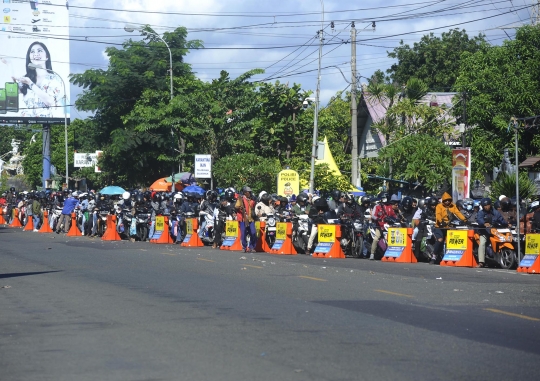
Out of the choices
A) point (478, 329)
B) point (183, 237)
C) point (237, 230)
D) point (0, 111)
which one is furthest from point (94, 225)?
point (0, 111)

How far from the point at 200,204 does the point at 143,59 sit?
3059 cm

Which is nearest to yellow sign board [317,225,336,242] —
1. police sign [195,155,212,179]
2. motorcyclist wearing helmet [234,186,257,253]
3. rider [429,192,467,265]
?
motorcyclist wearing helmet [234,186,257,253]

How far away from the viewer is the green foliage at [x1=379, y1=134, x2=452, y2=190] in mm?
41906

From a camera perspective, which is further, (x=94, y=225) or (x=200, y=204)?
(x=94, y=225)

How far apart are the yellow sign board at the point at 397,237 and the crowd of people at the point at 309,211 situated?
28 centimetres

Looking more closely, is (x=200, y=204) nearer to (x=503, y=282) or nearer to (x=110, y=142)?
(x=503, y=282)

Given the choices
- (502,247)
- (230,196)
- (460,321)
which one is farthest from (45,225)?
(460,321)

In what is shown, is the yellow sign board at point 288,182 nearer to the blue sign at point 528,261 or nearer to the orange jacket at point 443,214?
the orange jacket at point 443,214

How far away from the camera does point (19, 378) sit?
7.69 meters

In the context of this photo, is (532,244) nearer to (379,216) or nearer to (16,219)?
(379,216)

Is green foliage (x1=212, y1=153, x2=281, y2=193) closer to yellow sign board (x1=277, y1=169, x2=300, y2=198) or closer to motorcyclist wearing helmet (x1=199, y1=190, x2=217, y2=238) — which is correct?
yellow sign board (x1=277, y1=169, x2=300, y2=198)

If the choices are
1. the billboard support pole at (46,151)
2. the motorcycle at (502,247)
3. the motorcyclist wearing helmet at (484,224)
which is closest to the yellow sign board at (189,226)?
the motorcyclist wearing helmet at (484,224)

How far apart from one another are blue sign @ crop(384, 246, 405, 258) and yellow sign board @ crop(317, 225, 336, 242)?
6.14ft

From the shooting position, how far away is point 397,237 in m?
23.1
